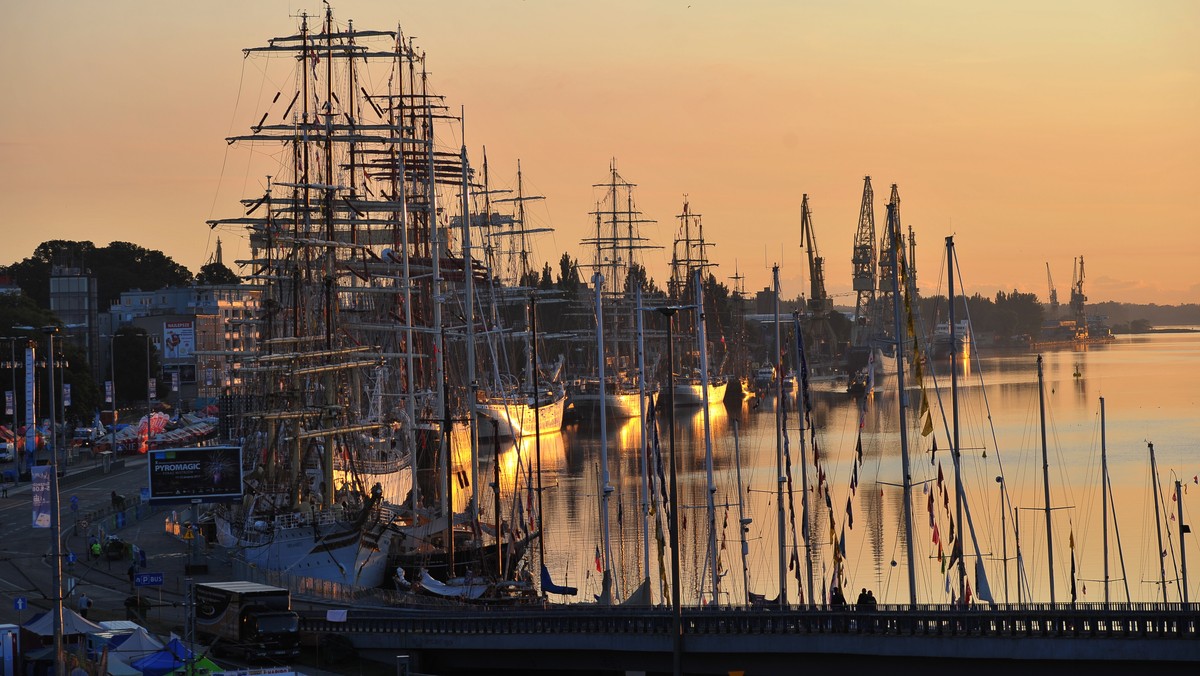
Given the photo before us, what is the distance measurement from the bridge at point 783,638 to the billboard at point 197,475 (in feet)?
77.1

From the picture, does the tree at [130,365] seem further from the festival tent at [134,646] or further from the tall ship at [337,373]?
the festival tent at [134,646]

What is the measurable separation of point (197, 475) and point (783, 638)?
129 feet

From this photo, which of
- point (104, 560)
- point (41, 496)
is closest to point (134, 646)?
point (41, 496)

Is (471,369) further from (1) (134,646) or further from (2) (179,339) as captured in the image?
(2) (179,339)

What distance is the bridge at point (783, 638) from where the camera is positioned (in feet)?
125

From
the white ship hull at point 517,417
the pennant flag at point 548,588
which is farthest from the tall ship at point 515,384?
the pennant flag at point 548,588

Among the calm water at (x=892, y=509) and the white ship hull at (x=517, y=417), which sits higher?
the white ship hull at (x=517, y=417)

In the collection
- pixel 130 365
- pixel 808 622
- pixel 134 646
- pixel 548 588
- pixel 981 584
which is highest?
pixel 130 365

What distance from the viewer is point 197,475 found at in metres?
73.5

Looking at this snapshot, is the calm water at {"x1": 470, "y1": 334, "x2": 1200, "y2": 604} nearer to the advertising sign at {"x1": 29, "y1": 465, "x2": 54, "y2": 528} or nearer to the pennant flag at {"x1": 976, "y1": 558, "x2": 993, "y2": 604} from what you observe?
the pennant flag at {"x1": 976, "y1": 558, "x2": 993, "y2": 604}

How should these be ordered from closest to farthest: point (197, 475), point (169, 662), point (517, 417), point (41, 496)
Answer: point (41, 496) → point (169, 662) → point (197, 475) → point (517, 417)

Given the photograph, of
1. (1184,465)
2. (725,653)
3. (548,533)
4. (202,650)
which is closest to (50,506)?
(202,650)

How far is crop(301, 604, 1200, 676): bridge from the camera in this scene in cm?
3803

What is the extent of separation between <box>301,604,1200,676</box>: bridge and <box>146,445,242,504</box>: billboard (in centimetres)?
2351
